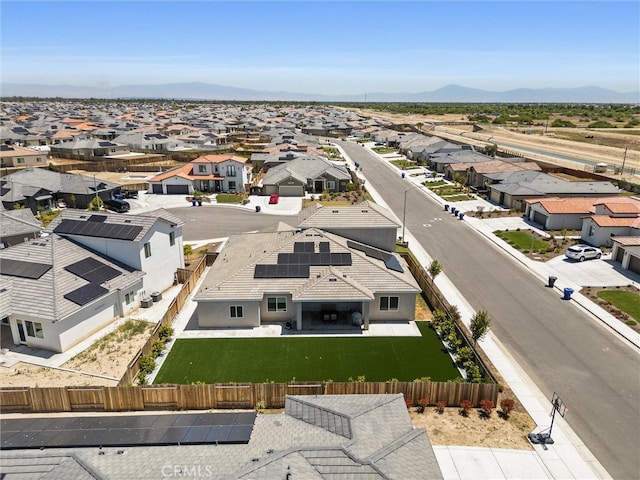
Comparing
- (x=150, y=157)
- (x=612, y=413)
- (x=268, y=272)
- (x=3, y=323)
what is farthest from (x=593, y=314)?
(x=150, y=157)

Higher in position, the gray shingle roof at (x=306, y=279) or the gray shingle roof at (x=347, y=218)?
the gray shingle roof at (x=347, y=218)

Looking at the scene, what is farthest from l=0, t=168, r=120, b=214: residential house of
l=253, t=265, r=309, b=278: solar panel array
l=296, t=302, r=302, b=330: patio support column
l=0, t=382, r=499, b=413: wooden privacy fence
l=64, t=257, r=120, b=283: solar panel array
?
l=0, t=382, r=499, b=413: wooden privacy fence

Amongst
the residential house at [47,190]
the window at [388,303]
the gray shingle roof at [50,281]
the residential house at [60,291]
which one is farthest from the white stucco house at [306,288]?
the residential house at [47,190]

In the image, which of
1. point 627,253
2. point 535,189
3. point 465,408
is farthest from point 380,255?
point 535,189

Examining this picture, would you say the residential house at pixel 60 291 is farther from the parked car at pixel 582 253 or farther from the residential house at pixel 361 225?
the parked car at pixel 582 253

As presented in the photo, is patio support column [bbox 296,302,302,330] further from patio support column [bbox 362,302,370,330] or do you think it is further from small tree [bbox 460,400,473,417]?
small tree [bbox 460,400,473,417]

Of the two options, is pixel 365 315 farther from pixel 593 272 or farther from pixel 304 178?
pixel 304 178

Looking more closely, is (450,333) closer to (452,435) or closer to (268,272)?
(452,435)
